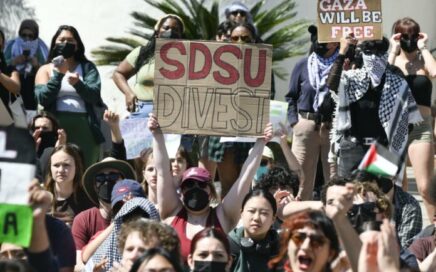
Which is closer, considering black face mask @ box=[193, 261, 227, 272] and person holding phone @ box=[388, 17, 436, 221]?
black face mask @ box=[193, 261, 227, 272]

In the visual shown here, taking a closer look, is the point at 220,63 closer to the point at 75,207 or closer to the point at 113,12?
the point at 75,207

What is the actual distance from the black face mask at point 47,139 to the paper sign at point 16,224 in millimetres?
5115

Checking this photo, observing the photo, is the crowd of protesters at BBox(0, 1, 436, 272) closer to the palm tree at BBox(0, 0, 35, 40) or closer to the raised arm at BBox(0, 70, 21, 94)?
the raised arm at BBox(0, 70, 21, 94)

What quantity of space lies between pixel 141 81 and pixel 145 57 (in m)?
0.23

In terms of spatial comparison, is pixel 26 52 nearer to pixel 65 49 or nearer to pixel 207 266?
pixel 65 49

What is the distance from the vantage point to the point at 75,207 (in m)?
11.5

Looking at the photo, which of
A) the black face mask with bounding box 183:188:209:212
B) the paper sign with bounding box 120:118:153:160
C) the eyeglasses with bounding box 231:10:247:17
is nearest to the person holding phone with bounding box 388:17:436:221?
the eyeglasses with bounding box 231:10:247:17

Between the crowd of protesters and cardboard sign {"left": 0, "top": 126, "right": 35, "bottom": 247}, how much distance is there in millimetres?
95

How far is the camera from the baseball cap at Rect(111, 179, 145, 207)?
1053 centimetres

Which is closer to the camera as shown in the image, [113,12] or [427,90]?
[427,90]

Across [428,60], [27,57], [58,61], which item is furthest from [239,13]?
[58,61]

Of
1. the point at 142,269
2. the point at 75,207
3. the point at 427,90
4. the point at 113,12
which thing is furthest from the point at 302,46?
the point at 142,269

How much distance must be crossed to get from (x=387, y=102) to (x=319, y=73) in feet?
3.80

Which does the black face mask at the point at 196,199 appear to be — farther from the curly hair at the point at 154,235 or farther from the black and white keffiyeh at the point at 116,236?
the curly hair at the point at 154,235
